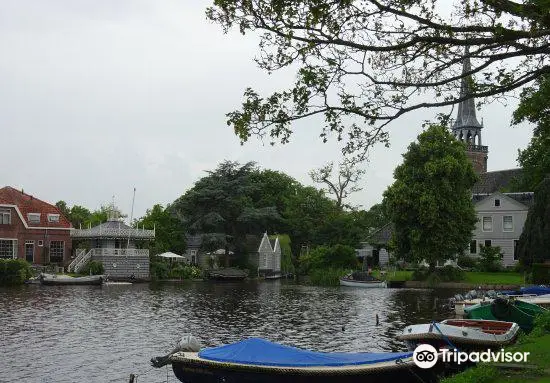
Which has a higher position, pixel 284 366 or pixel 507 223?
pixel 507 223

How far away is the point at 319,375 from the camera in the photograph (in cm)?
1595

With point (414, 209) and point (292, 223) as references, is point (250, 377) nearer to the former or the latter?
point (414, 209)

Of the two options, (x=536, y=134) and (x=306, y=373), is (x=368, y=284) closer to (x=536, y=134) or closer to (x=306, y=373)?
(x=536, y=134)

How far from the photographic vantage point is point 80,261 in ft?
260

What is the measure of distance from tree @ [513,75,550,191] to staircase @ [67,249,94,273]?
5331cm

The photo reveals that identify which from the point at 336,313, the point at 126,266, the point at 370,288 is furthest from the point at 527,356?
the point at 126,266

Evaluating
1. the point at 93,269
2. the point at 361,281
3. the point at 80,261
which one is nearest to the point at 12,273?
the point at 93,269

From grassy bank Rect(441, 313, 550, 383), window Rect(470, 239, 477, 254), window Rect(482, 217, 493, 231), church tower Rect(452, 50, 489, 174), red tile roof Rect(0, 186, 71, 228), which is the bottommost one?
grassy bank Rect(441, 313, 550, 383)

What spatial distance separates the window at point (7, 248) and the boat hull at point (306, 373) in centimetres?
6819

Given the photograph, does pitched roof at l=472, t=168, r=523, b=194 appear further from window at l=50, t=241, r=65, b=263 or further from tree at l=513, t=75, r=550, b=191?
window at l=50, t=241, r=65, b=263

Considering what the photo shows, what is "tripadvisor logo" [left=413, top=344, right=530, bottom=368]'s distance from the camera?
49.7 feet

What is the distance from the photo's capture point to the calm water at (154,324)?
941 inches

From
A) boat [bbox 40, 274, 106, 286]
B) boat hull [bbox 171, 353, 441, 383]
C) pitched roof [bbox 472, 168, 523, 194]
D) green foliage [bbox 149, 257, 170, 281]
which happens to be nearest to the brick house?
green foliage [bbox 149, 257, 170, 281]

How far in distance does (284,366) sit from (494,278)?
56929 millimetres
